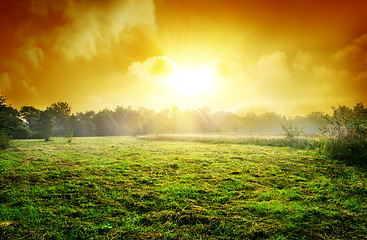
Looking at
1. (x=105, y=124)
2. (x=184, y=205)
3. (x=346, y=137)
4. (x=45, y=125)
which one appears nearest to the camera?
(x=184, y=205)

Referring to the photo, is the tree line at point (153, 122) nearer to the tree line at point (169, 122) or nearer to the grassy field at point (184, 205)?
the tree line at point (169, 122)

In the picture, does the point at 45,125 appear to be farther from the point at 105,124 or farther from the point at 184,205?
the point at 105,124

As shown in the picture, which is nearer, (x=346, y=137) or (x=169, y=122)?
(x=346, y=137)

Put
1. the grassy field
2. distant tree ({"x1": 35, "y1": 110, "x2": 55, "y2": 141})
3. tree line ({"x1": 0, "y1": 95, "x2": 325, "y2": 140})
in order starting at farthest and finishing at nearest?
tree line ({"x1": 0, "y1": 95, "x2": 325, "y2": 140}) < distant tree ({"x1": 35, "y1": 110, "x2": 55, "y2": 141}) < the grassy field

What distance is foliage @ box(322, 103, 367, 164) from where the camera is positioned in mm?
9211

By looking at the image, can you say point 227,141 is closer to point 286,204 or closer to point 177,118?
point 286,204

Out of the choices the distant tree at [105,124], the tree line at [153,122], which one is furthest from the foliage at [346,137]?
the distant tree at [105,124]

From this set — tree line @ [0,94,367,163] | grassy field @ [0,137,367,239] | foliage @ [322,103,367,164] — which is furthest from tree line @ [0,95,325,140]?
grassy field @ [0,137,367,239]

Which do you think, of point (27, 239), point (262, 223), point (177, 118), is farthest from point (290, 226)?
point (177, 118)

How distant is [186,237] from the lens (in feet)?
9.94

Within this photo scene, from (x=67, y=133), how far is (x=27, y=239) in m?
25.8

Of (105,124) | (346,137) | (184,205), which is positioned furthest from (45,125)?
(105,124)

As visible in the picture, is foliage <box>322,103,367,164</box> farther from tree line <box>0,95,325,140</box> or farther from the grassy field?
tree line <box>0,95,325,140</box>

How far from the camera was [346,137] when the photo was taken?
10.2 meters
